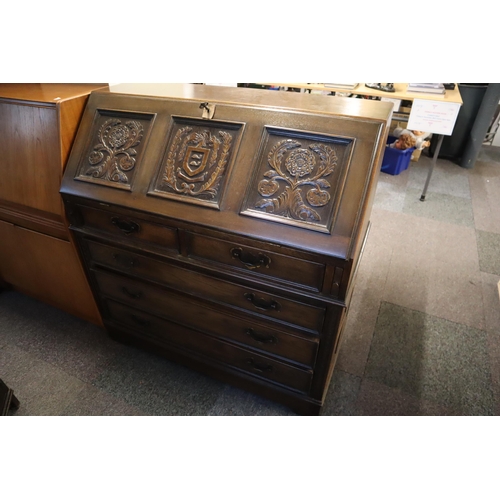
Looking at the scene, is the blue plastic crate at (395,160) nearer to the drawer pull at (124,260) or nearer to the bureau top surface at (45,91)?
the bureau top surface at (45,91)

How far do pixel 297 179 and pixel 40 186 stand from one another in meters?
1.05

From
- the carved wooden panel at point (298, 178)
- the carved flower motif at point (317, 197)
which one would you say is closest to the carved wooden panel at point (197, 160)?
the carved wooden panel at point (298, 178)

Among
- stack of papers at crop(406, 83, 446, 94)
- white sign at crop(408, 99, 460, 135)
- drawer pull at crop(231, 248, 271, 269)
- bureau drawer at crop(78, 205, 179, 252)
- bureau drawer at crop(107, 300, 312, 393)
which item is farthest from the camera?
stack of papers at crop(406, 83, 446, 94)

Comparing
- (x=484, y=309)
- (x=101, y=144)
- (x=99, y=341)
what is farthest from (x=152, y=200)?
(x=484, y=309)

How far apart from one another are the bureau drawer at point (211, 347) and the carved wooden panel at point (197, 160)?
0.62 meters

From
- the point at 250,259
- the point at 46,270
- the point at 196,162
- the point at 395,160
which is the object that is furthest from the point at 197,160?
the point at 395,160

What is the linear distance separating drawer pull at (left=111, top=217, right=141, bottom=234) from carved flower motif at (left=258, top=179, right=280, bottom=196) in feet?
1.57

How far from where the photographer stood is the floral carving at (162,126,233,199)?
1073 mm

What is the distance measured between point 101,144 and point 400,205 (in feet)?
8.02

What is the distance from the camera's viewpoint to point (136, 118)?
1201 mm

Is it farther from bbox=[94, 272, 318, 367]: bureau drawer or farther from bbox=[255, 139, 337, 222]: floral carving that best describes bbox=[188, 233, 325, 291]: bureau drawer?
bbox=[94, 272, 318, 367]: bureau drawer

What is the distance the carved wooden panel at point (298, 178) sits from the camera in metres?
0.95

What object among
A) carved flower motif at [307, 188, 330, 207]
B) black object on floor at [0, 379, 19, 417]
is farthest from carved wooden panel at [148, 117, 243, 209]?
black object on floor at [0, 379, 19, 417]

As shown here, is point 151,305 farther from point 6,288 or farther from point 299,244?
point 6,288
